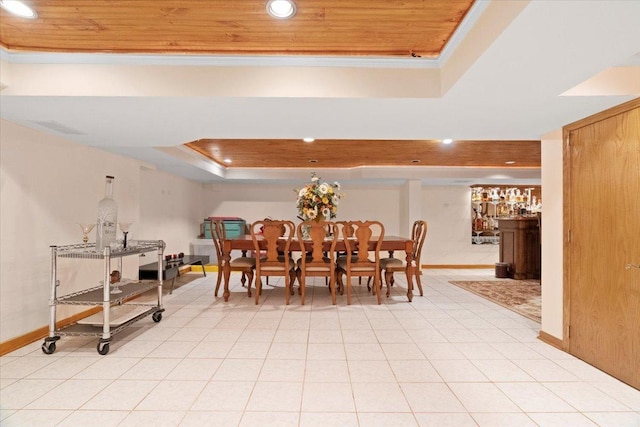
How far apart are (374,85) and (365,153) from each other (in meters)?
3.19

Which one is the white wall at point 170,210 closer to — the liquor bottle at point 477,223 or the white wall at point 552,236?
the white wall at point 552,236

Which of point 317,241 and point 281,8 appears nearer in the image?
point 281,8

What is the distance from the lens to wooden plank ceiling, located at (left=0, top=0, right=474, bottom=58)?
170cm

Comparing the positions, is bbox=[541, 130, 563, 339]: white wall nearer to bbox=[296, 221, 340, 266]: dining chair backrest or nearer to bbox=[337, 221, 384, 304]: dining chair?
bbox=[337, 221, 384, 304]: dining chair

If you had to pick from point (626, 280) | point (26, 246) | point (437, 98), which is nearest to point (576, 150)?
point (626, 280)

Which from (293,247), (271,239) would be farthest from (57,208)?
(293,247)

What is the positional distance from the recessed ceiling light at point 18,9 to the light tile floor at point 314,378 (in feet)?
→ 7.41

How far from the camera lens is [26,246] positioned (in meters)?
2.95

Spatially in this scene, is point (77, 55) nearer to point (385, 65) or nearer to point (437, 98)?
point (385, 65)

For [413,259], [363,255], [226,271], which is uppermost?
[363,255]

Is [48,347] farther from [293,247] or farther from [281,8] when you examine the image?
[281,8]

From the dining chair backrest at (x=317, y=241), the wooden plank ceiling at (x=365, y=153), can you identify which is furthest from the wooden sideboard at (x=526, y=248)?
the dining chair backrest at (x=317, y=241)

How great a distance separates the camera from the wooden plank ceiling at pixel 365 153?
476 cm

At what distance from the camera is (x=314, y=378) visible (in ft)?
7.65
